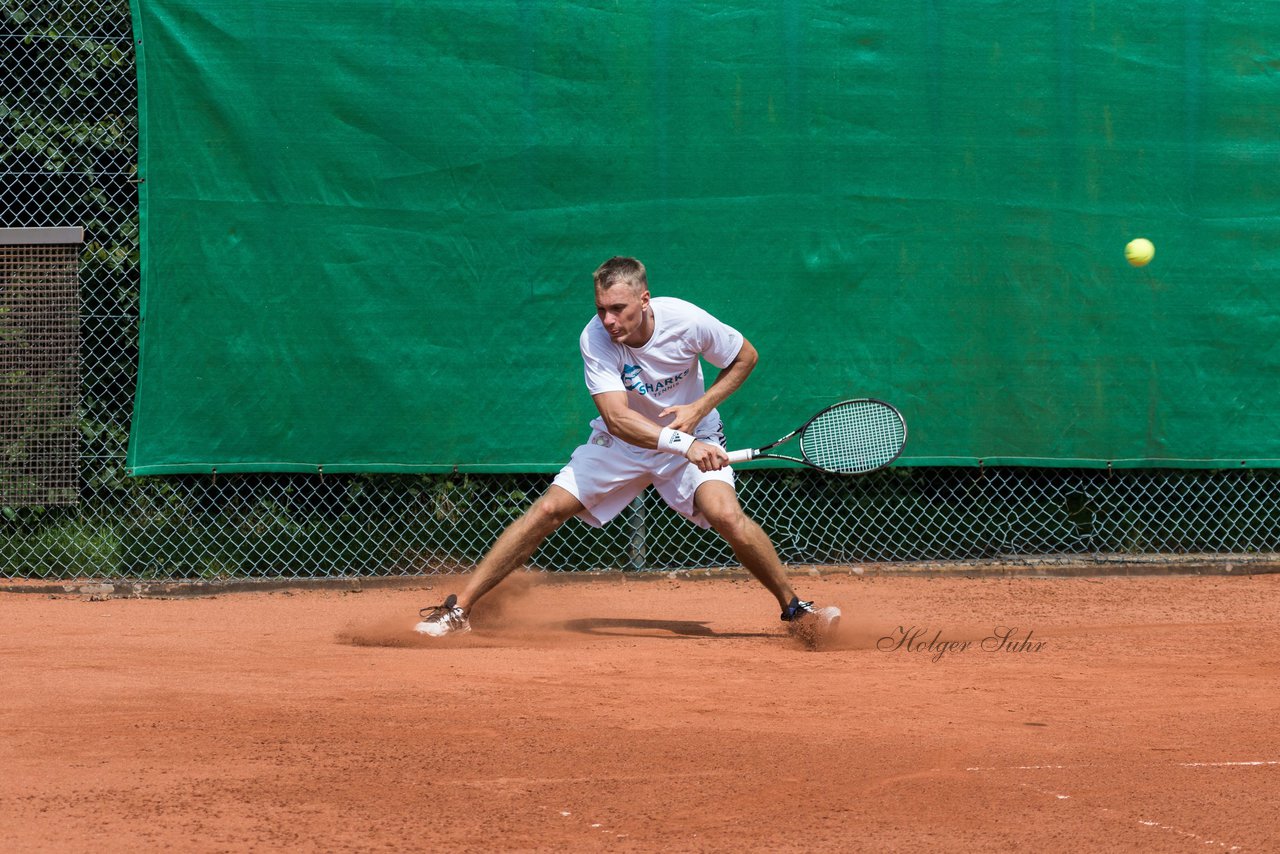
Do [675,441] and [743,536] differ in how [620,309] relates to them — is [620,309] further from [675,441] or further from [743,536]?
[743,536]

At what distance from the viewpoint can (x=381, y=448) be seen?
6242mm

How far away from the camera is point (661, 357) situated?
16.4ft

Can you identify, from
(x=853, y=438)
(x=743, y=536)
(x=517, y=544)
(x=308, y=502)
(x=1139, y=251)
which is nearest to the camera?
(x=743, y=536)

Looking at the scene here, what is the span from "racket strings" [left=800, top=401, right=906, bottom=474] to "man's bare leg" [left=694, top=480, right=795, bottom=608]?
18.5 inches

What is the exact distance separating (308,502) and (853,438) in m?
2.52

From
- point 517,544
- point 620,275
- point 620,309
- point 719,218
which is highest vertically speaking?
point 719,218

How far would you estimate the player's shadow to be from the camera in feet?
17.0

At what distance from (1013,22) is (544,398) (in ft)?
9.26

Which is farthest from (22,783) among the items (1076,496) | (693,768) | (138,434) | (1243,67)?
(1243,67)

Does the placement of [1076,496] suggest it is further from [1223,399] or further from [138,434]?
[138,434]

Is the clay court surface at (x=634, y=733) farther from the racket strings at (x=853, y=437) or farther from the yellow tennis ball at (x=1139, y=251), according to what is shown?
the yellow tennis ball at (x=1139, y=251)

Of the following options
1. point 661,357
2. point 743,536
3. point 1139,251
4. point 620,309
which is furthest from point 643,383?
point 1139,251

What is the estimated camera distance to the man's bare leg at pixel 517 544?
4.99m

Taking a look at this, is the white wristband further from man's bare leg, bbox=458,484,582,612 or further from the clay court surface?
the clay court surface
